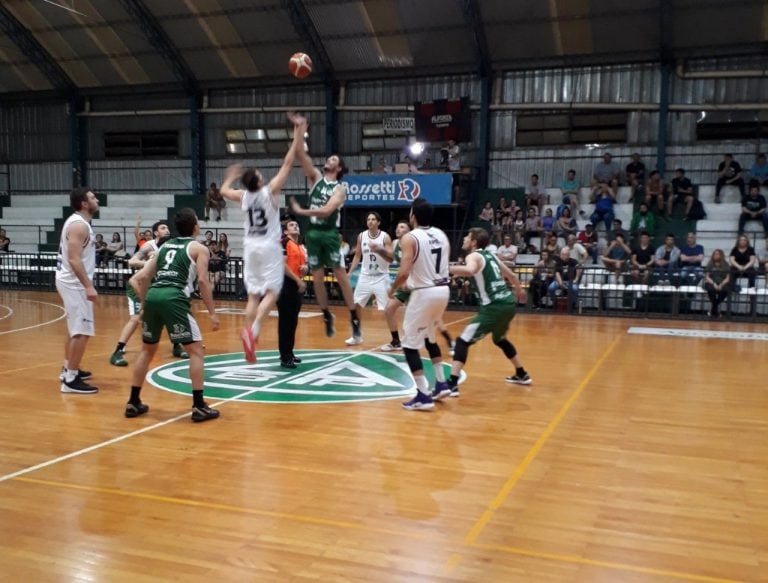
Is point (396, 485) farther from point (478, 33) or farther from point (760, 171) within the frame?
point (478, 33)

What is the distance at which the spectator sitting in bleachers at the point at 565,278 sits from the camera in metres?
15.2

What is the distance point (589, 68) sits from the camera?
A: 803 inches

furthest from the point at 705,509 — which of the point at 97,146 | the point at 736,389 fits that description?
the point at 97,146

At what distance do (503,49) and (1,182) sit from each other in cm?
2031

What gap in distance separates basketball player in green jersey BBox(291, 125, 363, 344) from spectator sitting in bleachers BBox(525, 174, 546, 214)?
37.1 ft

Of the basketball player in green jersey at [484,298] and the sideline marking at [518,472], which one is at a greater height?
the basketball player in green jersey at [484,298]

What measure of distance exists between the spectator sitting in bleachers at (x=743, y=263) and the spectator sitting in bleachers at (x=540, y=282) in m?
3.62

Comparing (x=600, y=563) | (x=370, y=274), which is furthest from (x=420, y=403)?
(x=370, y=274)

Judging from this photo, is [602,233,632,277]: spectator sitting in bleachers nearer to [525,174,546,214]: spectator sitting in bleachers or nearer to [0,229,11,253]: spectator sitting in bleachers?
[525,174,546,214]: spectator sitting in bleachers

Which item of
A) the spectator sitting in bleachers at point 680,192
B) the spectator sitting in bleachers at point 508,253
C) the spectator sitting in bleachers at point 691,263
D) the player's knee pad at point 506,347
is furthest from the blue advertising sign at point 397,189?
the player's knee pad at point 506,347

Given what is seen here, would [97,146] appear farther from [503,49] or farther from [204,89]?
[503,49]

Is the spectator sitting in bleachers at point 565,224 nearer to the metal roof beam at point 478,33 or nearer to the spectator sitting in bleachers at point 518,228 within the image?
the spectator sitting in bleachers at point 518,228

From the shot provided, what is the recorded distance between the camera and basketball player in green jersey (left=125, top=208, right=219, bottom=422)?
17.8 feet

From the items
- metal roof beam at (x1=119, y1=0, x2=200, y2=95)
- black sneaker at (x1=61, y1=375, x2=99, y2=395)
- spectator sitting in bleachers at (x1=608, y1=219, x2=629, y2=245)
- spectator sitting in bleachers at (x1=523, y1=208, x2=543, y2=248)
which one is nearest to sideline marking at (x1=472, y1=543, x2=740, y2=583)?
black sneaker at (x1=61, y1=375, x2=99, y2=395)
